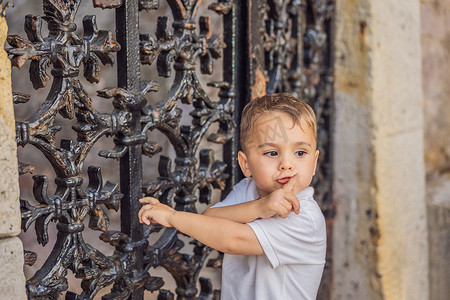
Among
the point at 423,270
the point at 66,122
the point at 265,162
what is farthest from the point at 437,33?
the point at 265,162

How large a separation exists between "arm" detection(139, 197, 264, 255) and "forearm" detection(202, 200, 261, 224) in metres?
0.05

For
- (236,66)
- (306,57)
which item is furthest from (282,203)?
(306,57)

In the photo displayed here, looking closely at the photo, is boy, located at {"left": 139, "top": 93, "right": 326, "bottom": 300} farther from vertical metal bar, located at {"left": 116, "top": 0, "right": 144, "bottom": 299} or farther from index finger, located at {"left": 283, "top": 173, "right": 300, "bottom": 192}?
vertical metal bar, located at {"left": 116, "top": 0, "right": 144, "bottom": 299}

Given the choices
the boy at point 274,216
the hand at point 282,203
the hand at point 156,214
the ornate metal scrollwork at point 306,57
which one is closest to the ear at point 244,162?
the boy at point 274,216

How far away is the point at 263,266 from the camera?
1681 mm

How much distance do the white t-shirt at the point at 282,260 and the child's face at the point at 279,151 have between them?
9cm

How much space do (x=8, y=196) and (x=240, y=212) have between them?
0.61 m

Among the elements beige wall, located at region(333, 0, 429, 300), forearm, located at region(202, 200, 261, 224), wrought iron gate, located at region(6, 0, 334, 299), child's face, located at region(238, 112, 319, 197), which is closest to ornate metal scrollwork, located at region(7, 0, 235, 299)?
wrought iron gate, located at region(6, 0, 334, 299)

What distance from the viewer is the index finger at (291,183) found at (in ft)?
5.19

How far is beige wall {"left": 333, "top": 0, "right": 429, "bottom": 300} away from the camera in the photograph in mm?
3068

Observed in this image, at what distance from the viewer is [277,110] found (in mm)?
1624

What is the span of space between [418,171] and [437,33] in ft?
3.22

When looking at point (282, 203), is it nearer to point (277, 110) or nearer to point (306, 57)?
point (277, 110)

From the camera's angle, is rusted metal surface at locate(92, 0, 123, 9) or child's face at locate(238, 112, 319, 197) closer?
child's face at locate(238, 112, 319, 197)
